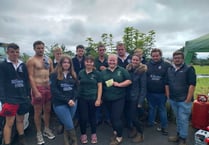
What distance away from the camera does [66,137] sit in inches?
174

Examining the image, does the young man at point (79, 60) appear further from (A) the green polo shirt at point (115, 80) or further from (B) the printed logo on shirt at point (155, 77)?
(B) the printed logo on shirt at point (155, 77)

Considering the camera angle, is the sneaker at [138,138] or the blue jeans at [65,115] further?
the sneaker at [138,138]

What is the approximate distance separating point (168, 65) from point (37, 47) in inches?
109

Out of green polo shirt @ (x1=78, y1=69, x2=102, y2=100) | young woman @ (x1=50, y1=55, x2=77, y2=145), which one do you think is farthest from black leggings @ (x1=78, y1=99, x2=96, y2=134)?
young woman @ (x1=50, y1=55, x2=77, y2=145)

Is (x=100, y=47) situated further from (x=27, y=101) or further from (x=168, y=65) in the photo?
(x=27, y=101)

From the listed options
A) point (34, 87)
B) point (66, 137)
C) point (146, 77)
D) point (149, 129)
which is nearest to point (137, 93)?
point (146, 77)

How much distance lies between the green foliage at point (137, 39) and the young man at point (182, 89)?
9.96 ft

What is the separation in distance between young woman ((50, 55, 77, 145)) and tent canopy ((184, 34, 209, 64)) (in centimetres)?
382

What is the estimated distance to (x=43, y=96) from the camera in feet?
15.1

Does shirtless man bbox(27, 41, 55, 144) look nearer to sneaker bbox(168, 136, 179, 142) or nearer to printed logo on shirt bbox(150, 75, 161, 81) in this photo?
printed logo on shirt bbox(150, 75, 161, 81)

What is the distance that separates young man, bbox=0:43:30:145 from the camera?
3.99 m

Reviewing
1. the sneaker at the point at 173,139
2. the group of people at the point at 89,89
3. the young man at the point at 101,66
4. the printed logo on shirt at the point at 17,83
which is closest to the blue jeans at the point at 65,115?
the group of people at the point at 89,89

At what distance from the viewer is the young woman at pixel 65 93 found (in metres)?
4.23

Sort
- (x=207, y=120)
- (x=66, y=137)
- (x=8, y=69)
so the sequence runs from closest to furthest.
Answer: (x=8, y=69) → (x=66, y=137) → (x=207, y=120)
